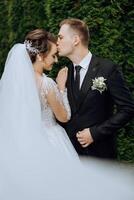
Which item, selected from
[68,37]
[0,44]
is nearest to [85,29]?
[68,37]

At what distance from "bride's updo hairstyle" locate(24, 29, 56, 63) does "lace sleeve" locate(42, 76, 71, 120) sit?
0.23m

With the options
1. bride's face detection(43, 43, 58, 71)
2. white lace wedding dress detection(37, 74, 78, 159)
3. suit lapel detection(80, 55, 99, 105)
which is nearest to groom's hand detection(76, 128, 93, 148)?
white lace wedding dress detection(37, 74, 78, 159)

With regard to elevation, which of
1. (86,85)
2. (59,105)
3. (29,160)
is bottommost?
(29,160)

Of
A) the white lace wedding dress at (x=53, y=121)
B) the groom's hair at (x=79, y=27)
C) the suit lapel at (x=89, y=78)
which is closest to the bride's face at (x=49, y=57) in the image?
the white lace wedding dress at (x=53, y=121)

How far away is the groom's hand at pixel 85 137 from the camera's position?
16.9ft

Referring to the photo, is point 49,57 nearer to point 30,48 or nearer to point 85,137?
point 30,48

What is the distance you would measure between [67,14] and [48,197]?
12.3 feet

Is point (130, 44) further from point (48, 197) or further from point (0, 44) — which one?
point (0, 44)

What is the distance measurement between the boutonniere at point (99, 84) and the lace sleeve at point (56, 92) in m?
0.31

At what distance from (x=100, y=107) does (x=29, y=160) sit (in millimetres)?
755

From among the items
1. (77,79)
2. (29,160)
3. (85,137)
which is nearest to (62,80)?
(77,79)

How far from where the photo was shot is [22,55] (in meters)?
5.24

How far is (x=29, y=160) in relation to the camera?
4.82 m

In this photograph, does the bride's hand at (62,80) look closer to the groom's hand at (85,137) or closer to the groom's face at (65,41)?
the groom's face at (65,41)
